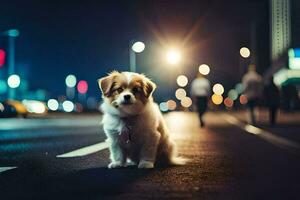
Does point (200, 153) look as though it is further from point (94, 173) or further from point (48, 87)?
point (48, 87)

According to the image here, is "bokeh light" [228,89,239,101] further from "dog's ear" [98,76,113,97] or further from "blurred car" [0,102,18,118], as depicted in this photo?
"dog's ear" [98,76,113,97]

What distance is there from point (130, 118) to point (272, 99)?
2056 cm

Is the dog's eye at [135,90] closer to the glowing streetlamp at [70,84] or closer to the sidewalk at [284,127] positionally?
the sidewalk at [284,127]

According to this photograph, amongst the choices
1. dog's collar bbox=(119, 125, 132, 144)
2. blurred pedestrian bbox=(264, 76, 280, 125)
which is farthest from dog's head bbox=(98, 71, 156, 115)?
blurred pedestrian bbox=(264, 76, 280, 125)

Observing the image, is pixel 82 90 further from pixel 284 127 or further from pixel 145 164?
pixel 145 164

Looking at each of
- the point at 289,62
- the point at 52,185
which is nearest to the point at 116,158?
the point at 52,185

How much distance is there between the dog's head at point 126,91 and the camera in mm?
7801

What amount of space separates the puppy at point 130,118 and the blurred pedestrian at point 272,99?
19.6 metres

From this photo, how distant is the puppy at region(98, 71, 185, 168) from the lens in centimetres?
784

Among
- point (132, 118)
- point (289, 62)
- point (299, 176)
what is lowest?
point (299, 176)

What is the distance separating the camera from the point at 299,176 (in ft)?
26.3

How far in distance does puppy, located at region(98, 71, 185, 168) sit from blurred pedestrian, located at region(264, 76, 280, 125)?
19.6 metres

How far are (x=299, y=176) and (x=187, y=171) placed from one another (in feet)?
4.55

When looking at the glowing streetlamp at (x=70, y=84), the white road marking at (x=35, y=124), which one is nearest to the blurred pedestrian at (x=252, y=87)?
the white road marking at (x=35, y=124)
